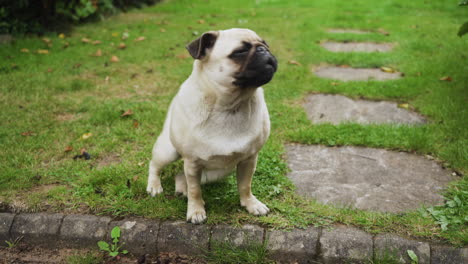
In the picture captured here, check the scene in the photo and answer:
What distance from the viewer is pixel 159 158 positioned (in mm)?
2805

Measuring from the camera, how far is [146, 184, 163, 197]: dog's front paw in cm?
285

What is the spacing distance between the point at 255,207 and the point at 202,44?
3.89 feet

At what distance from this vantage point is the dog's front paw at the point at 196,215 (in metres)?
2.52

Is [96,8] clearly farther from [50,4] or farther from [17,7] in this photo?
[17,7]

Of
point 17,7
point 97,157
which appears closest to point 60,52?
point 17,7

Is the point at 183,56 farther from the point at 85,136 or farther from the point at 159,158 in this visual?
the point at 159,158

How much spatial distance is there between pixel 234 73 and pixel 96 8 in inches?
292

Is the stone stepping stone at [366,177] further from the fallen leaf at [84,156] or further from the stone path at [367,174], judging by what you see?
the fallen leaf at [84,156]

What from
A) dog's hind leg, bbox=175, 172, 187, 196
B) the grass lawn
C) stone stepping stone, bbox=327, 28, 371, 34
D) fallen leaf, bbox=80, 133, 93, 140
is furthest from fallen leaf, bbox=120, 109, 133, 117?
stone stepping stone, bbox=327, 28, 371, 34

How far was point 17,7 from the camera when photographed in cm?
695

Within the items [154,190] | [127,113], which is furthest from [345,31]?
[154,190]

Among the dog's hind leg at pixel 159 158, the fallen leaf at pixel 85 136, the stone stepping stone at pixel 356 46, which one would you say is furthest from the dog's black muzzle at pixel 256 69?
the stone stepping stone at pixel 356 46

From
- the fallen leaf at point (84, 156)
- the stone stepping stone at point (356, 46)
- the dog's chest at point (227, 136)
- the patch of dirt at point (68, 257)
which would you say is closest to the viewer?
the dog's chest at point (227, 136)

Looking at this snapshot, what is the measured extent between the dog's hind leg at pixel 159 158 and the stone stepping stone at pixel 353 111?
1.94 m
